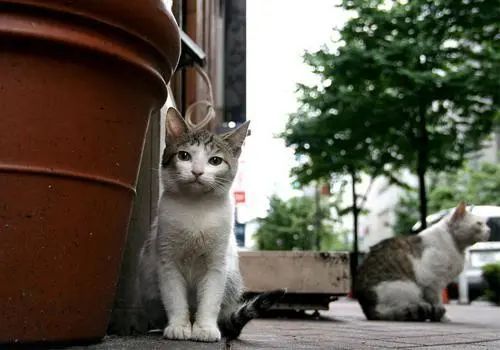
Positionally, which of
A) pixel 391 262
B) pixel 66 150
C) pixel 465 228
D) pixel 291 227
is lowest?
pixel 391 262

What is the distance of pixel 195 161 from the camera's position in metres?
2.66

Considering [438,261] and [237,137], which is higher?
[237,137]

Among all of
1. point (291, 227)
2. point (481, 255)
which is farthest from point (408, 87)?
point (291, 227)

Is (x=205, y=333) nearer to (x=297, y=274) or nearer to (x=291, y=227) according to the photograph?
(x=297, y=274)

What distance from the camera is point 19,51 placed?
179 centimetres

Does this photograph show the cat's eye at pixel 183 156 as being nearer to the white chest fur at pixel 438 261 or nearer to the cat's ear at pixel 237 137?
the cat's ear at pixel 237 137

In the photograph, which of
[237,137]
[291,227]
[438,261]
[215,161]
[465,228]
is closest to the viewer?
[215,161]

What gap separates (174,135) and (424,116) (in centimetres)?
760

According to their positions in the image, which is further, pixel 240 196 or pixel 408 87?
pixel 240 196

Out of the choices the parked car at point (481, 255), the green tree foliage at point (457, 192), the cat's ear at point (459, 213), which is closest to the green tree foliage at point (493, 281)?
the parked car at point (481, 255)

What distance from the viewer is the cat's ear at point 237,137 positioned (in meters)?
2.92

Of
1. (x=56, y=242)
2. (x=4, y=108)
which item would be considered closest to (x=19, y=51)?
(x=4, y=108)

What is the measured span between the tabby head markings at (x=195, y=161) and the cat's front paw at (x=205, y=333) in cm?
61

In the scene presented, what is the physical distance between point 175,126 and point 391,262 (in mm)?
3575
